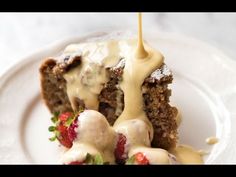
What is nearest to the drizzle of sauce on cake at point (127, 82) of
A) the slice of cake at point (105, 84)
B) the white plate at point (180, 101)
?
the slice of cake at point (105, 84)

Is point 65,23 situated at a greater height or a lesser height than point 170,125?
greater

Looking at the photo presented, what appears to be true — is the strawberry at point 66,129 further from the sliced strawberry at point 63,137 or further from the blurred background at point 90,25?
the blurred background at point 90,25

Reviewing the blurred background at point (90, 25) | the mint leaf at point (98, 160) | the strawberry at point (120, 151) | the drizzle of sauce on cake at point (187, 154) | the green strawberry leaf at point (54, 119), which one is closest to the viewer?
the mint leaf at point (98, 160)

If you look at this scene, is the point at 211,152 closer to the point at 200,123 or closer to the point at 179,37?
the point at 200,123

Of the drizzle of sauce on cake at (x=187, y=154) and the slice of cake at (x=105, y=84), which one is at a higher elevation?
the slice of cake at (x=105, y=84)
